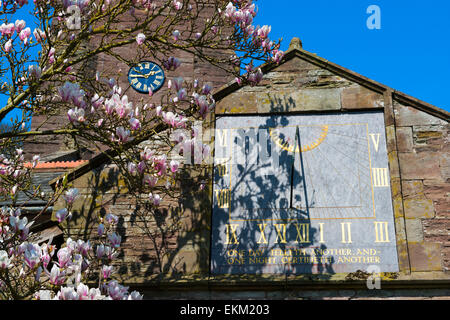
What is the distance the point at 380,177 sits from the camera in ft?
24.1

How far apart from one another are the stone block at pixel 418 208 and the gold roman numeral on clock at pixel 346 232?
76 cm

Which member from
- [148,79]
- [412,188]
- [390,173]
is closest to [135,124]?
[390,173]

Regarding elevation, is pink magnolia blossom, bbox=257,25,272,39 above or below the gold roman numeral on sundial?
above

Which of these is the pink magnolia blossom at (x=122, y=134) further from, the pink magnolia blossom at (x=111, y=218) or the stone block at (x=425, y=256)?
the stone block at (x=425, y=256)

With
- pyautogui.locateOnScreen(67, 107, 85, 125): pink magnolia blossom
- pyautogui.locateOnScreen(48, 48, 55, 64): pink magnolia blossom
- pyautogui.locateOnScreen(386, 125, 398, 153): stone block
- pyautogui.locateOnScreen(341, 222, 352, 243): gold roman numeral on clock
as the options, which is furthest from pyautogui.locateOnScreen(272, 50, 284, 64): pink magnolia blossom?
pyautogui.locateOnScreen(67, 107, 85, 125): pink magnolia blossom

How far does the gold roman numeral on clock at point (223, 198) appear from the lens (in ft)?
24.6

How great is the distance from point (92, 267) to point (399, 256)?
3984 millimetres

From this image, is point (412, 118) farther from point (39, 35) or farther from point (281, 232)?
point (39, 35)

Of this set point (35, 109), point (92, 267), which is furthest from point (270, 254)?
point (35, 109)

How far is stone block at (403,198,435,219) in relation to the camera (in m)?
7.01

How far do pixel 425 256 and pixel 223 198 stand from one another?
277 centimetres

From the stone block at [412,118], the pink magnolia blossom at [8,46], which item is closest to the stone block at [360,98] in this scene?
the stone block at [412,118]

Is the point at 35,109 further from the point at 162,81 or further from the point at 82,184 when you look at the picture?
the point at 162,81

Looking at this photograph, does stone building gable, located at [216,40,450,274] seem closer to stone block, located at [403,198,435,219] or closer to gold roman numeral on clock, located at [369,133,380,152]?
stone block, located at [403,198,435,219]
